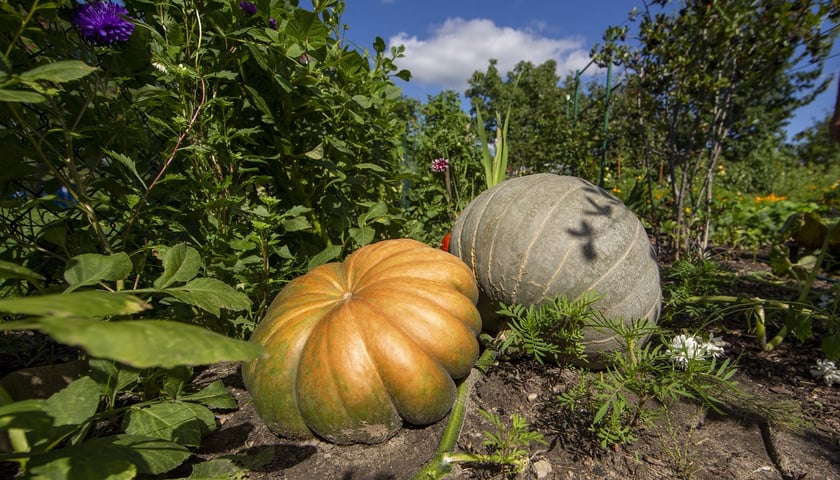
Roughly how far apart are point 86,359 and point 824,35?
3900 millimetres

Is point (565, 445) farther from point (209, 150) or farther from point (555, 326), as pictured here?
point (209, 150)

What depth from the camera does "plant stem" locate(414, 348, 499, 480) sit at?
1.14 meters

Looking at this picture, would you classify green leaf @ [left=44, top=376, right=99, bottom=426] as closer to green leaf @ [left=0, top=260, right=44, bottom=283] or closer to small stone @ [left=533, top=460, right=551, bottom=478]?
green leaf @ [left=0, top=260, right=44, bottom=283]

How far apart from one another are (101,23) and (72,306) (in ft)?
3.30

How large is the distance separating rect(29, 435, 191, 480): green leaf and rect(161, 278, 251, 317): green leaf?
357mm

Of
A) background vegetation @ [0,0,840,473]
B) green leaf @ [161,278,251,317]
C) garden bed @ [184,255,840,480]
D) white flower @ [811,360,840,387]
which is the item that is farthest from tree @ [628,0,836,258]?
green leaf @ [161,278,251,317]

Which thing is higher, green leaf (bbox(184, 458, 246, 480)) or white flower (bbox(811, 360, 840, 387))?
green leaf (bbox(184, 458, 246, 480))

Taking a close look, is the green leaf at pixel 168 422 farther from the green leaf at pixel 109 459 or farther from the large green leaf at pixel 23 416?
the large green leaf at pixel 23 416

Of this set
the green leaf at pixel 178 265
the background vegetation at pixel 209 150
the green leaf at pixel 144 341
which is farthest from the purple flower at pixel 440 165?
the green leaf at pixel 144 341

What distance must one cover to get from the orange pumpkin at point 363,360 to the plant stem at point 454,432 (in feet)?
0.18

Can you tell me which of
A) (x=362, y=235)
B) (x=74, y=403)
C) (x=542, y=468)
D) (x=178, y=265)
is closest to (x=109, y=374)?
(x=74, y=403)

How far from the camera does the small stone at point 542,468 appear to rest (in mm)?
1166

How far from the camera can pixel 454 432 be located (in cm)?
131

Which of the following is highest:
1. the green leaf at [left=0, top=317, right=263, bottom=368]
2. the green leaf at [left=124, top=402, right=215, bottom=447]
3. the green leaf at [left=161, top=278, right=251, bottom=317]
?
the green leaf at [left=0, top=317, right=263, bottom=368]
